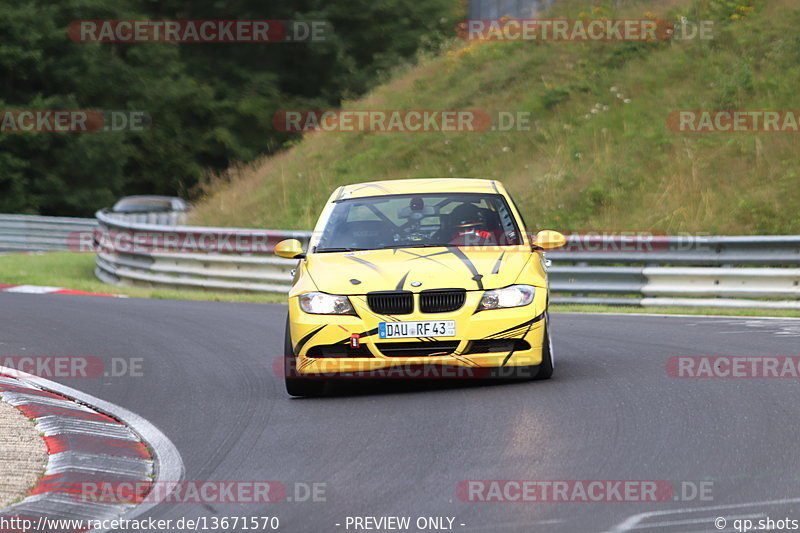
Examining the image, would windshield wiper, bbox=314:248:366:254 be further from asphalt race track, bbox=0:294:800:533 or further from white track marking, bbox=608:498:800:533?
white track marking, bbox=608:498:800:533

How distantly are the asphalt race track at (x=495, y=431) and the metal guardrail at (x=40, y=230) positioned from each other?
28.7m

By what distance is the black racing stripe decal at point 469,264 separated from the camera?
8.95 m

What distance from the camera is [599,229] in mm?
20719

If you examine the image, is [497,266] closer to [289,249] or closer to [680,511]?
[289,249]

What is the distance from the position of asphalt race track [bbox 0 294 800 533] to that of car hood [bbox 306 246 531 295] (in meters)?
0.82

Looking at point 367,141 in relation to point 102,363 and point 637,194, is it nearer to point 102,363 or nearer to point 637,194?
point 637,194

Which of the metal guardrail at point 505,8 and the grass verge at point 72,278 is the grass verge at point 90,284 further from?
the metal guardrail at point 505,8

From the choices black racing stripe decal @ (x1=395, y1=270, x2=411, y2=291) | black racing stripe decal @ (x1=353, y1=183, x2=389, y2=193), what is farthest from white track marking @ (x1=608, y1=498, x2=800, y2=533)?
black racing stripe decal @ (x1=353, y1=183, x2=389, y2=193)

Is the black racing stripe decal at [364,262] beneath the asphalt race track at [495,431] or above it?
above

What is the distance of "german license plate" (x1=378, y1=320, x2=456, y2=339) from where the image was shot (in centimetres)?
880

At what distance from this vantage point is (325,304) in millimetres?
9008

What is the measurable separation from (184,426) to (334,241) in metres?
2.30

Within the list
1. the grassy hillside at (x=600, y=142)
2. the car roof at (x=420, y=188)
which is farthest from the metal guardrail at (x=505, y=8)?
the car roof at (x=420, y=188)

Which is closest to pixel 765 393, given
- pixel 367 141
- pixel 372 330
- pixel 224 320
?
pixel 372 330
